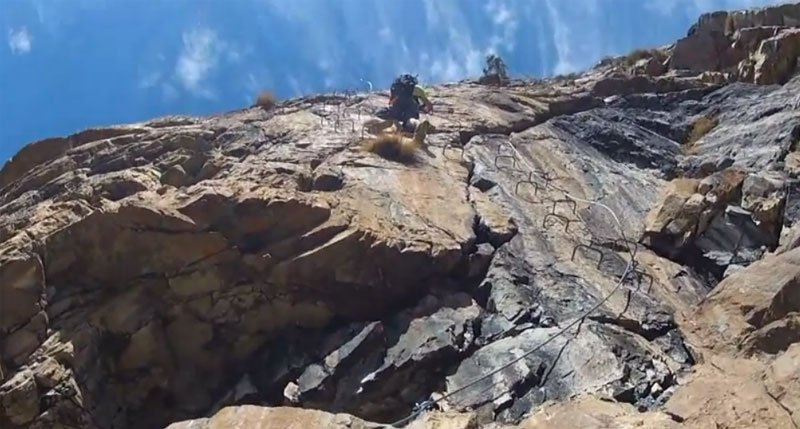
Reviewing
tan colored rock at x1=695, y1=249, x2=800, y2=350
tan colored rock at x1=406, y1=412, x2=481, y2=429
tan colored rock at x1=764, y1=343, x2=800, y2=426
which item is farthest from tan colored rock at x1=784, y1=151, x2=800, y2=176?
tan colored rock at x1=406, y1=412, x2=481, y2=429

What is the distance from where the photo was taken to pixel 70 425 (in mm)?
10125

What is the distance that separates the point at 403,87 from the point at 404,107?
58 centimetres

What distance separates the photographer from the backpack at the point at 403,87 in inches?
707

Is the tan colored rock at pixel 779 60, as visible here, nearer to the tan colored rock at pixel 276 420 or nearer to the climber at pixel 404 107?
the climber at pixel 404 107

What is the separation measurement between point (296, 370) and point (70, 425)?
3.04 m

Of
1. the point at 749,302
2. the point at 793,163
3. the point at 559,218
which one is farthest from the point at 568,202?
the point at 749,302

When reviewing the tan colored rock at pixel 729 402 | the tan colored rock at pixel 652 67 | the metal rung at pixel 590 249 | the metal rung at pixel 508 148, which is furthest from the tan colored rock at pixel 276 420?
the tan colored rock at pixel 652 67

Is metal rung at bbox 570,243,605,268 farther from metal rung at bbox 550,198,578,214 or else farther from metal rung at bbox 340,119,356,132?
metal rung at bbox 340,119,356,132

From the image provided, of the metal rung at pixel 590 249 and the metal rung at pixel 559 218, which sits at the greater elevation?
the metal rung at pixel 559 218

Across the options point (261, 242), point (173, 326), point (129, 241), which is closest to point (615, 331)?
point (261, 242)

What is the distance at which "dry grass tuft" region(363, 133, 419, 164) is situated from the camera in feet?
49.3

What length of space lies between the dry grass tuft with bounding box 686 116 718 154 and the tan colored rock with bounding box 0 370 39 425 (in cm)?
1387

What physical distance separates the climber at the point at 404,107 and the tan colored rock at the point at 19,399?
8952 millimetres

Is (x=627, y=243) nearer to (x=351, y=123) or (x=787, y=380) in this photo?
(x=787, y=380)
